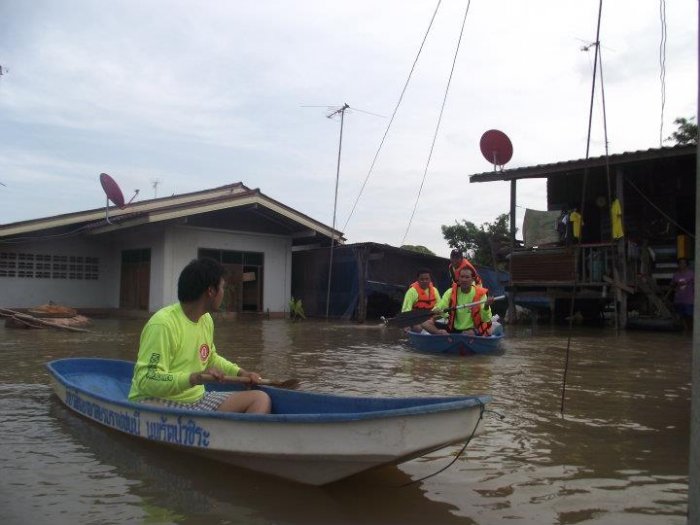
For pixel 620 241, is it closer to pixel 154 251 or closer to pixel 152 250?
pixel 154 251

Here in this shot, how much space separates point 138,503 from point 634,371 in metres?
6.56

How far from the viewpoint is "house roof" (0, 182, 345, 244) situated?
1716 centimetres

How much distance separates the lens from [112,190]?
59.6 ft

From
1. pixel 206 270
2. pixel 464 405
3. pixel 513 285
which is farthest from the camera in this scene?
pixel 513 285

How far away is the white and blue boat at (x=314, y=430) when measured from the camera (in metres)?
3.08

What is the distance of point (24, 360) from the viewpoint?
28.6 feet

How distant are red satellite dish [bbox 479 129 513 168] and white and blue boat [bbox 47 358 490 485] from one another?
11675 millimetres

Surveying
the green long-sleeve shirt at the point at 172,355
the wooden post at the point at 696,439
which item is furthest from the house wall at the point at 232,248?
the wooden post at the point at 696,439

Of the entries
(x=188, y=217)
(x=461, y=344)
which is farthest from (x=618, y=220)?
(x=188, y=217)

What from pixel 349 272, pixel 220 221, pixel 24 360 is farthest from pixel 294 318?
A: pixel 24 360

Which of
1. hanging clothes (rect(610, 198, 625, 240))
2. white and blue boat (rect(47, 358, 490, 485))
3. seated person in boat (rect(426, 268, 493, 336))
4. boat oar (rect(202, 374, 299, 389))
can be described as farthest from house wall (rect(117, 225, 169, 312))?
boat oar (rect(202, 374, 299, 389))

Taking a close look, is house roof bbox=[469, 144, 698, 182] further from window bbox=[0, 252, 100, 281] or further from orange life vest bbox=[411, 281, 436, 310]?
window bbox=[0, 252, 100, 281]

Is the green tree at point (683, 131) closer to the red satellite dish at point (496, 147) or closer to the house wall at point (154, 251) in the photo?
the red satellite dish at point (496, 147)

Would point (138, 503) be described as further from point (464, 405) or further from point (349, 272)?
point (349, 272)
